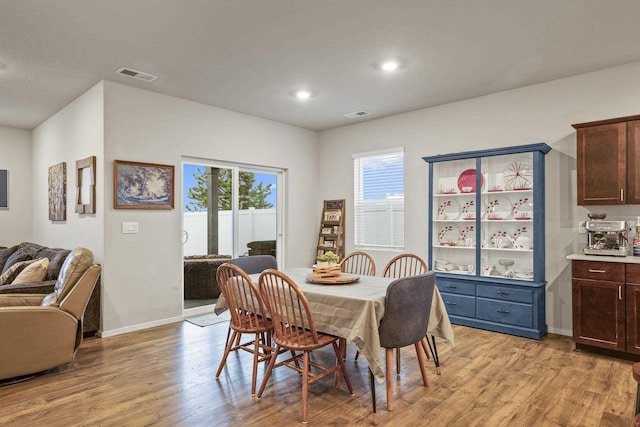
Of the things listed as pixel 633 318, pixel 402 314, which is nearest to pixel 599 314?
pixel 633 318

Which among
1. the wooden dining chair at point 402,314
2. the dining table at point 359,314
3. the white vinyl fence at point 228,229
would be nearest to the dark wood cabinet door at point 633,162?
the dining table at point 359,314

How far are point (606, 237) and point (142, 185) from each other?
500cm

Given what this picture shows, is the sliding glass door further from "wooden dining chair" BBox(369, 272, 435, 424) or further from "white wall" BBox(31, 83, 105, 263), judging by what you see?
"wooden dining chair" BBox(369, 272, 435, 424)

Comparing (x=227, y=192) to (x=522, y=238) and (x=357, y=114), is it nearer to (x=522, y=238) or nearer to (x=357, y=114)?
(x=357, y=114)

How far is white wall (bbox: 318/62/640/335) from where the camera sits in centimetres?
404

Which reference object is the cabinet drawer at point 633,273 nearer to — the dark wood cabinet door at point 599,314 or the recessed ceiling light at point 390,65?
the dark wood cabinet door at point 599,314

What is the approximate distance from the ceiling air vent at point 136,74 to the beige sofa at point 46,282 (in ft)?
7.15

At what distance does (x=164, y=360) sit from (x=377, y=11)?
3429 mm

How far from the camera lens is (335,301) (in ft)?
8.76

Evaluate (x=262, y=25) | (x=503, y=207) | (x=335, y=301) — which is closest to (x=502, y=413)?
(x=335, y=301)

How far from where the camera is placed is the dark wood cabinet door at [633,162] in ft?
12.0

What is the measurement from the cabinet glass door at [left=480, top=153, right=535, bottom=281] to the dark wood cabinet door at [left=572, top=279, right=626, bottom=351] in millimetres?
623

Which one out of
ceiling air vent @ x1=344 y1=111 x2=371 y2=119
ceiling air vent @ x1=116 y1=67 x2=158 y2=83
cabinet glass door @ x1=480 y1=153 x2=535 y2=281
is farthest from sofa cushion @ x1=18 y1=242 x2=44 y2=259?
cabinet glass door @ x1=480 y1=153 x2=535 y2=281

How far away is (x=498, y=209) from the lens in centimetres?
467
